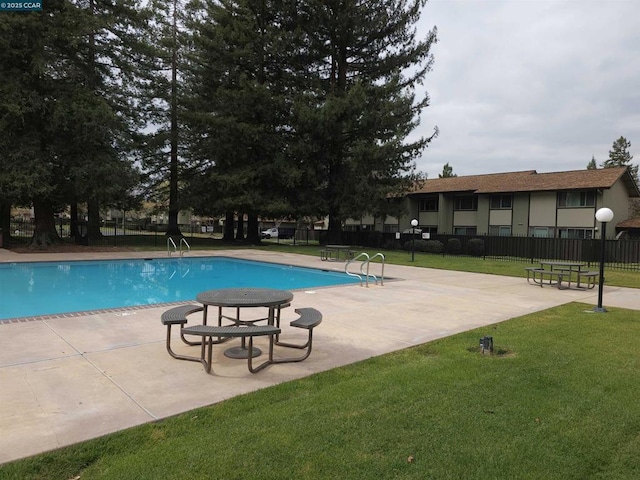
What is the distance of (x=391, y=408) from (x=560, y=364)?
97.9 inches

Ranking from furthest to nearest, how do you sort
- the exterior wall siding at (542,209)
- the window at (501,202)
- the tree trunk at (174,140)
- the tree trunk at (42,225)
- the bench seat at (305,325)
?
the window at (501,202) < the tree trunk at (174,140) < the exterior wall siding at (542,209) < the tree trunk at (42,225) < the bench seat at (305,325)

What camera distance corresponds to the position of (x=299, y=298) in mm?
9742

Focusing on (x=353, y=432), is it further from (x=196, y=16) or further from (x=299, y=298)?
(x=196, y=16)

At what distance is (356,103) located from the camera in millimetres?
25172

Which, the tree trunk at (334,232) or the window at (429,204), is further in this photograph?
the window at (429,204)

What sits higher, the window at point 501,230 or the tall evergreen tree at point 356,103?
the tall evergreen tree at point 356,103

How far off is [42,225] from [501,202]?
97.4ft

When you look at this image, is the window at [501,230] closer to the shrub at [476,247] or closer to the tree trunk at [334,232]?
the shrub at [476,247]

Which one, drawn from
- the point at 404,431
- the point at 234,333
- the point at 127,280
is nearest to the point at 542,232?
the point at 127,280

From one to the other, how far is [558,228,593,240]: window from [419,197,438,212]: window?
31.6 ft

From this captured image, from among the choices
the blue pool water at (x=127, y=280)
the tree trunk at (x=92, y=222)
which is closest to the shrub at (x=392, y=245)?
the blue pool water at (x=127, y=280)

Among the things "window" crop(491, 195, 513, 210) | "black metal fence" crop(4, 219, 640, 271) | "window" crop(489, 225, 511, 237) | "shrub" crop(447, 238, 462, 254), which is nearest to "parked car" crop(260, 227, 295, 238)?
"black metal fence" crop(4, 219, 640, 271)

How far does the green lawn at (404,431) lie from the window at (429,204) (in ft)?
105

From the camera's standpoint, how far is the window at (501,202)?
3241 centimetres
